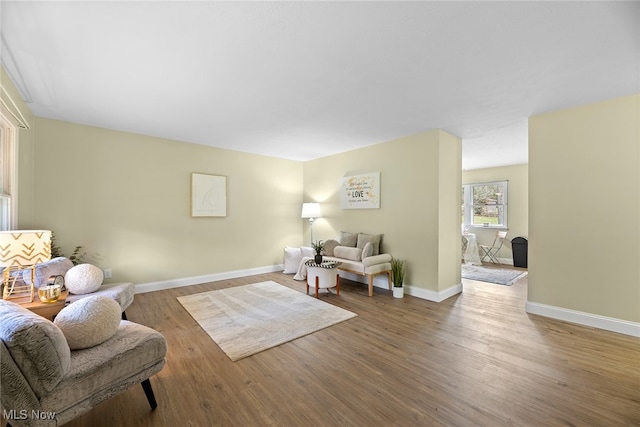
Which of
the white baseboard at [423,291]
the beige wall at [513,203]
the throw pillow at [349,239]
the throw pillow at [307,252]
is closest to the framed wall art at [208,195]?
the throw pillow at [307,252]

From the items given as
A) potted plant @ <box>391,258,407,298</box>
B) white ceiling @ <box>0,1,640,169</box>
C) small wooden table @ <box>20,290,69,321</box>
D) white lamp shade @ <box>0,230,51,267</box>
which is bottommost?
potted plant @ <box>391,258,407,298</box>

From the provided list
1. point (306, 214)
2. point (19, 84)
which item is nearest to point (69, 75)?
point (19, 84)

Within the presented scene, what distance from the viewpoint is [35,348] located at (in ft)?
3.75

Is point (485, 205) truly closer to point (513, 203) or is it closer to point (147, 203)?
point (513, 203)

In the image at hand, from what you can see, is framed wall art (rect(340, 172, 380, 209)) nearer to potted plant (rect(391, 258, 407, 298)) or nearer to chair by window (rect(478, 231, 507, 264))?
potted plant (rect(391, 258, 407, 298))

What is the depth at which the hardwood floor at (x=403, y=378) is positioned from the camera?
158 centimetres

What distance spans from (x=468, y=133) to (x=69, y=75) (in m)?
4.70

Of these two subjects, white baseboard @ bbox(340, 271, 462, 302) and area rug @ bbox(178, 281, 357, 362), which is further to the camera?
white baseboard @ bbox(340, 271, 462, 302)

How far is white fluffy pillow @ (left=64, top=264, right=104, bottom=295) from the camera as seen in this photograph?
2.53 metres

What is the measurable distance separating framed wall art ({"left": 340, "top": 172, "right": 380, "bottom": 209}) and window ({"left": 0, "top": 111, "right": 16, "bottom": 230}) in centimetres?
430

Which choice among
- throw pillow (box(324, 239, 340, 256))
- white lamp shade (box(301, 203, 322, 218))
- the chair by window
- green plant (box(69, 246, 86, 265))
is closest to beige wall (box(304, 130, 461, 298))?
throw pillow (box(324, 239, 340, 256))

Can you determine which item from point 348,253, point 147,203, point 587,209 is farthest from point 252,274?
point 587,209

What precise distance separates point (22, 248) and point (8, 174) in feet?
4.87

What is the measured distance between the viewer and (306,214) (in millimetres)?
5324
